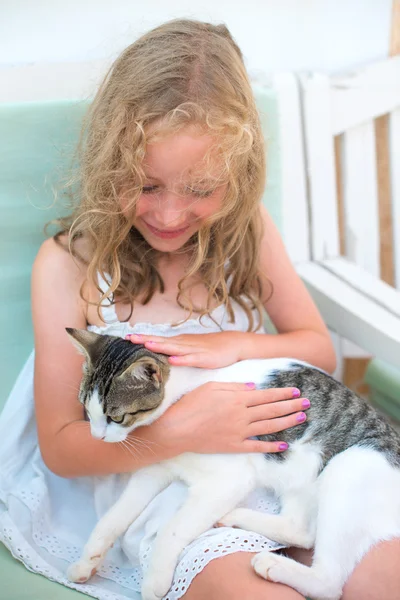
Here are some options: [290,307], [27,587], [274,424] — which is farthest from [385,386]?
[27,587]

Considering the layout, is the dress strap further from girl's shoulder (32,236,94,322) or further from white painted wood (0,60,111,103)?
white painted wood (0,60,111,103)

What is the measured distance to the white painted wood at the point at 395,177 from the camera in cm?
175

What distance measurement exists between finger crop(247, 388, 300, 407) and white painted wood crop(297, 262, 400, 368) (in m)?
0.35

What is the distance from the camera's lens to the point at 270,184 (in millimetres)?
1544

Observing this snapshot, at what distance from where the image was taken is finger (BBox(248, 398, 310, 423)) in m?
1.09

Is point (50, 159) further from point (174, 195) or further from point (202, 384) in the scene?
point (202, 384)

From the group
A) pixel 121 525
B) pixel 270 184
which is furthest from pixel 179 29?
pixel 121 525

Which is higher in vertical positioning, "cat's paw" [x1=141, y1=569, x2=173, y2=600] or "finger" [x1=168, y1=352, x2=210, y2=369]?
"finger" [x1=168, y1=352, x2=210, y2=369]

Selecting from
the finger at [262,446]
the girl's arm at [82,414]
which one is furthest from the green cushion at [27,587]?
the finger at [262,446]

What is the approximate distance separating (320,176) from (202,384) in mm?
761

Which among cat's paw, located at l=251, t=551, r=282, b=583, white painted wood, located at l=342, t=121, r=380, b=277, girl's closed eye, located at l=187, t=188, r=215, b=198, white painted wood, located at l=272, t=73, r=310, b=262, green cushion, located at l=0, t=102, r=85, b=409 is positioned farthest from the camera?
white painted wood, located at l=342, t=121, r=380, b=277

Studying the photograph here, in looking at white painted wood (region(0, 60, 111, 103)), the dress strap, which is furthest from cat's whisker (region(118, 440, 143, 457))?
white painted wood (region(0, 60, 111, 103))

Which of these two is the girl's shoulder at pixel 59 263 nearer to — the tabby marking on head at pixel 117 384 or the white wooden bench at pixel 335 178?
the tabby marking on head at pixel 117 384

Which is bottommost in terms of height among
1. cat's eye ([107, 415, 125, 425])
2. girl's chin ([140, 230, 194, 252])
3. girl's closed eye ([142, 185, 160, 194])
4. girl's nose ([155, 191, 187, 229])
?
cat's eye ([107, 415, 125, 425])
